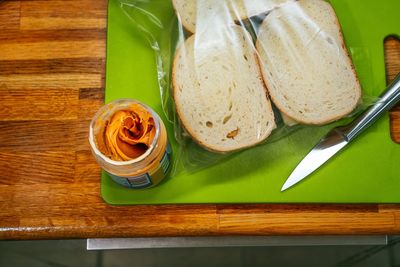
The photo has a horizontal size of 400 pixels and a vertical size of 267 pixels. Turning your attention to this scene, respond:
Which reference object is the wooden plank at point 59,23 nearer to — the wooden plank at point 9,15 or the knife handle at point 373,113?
the wooden plank at point 9,15

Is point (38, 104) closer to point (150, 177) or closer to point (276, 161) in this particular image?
point (150, 177)

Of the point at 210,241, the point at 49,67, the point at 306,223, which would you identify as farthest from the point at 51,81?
the point at 306,223

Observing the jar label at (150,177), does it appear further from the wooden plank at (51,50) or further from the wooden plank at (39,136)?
the wooden plank at (51,50)

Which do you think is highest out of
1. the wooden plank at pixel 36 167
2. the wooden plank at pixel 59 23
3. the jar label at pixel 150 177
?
the wooden plank at pixel 59 23

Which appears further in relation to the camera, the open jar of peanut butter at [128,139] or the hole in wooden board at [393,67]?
the hole in wooden board at [393,67]

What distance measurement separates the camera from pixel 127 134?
0.68m

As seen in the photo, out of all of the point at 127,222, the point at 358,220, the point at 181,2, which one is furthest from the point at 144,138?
the point at 358,220

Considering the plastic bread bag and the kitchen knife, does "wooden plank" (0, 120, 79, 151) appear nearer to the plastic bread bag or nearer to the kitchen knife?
the plastic bread bag

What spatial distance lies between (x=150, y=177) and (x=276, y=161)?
217 millimetres

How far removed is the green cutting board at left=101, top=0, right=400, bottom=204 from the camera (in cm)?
76

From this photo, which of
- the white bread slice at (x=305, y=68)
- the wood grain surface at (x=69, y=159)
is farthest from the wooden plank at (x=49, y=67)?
→ the white bread slice at (x=305, y=68)

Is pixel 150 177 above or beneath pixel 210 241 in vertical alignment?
above

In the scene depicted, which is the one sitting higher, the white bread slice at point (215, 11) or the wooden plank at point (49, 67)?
the white bread slice at point (215, 11)

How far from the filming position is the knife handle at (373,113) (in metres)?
0.77
